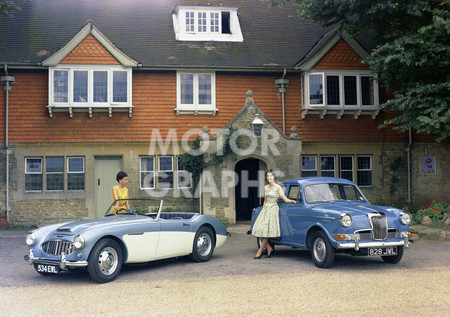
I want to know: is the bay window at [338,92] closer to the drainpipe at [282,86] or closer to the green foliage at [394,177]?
the drainpipe at [282,86]

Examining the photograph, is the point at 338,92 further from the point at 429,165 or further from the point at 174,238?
the point at 174,238

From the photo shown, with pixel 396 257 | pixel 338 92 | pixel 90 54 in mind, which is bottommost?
pixel 396 257

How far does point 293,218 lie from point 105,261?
4001 mm

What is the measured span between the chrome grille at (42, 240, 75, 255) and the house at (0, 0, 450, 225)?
9.10m

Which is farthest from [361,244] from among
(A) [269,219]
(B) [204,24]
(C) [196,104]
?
(B) [204,24]

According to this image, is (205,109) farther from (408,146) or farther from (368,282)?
(368,282)

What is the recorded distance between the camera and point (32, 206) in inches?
713

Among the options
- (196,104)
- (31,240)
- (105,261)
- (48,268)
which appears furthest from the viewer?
(196,104)

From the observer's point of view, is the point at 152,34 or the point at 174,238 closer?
the point at 174,238

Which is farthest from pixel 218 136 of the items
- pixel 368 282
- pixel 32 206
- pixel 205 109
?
pixel 368 282

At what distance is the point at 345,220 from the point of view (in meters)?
8.88

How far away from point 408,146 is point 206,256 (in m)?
13.4

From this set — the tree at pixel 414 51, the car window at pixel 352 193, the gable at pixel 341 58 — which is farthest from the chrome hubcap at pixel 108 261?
the gable at pixel 341 58

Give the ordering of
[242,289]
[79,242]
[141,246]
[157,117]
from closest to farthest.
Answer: [242,289] → [79,242] → [141,246] → [157,117]
